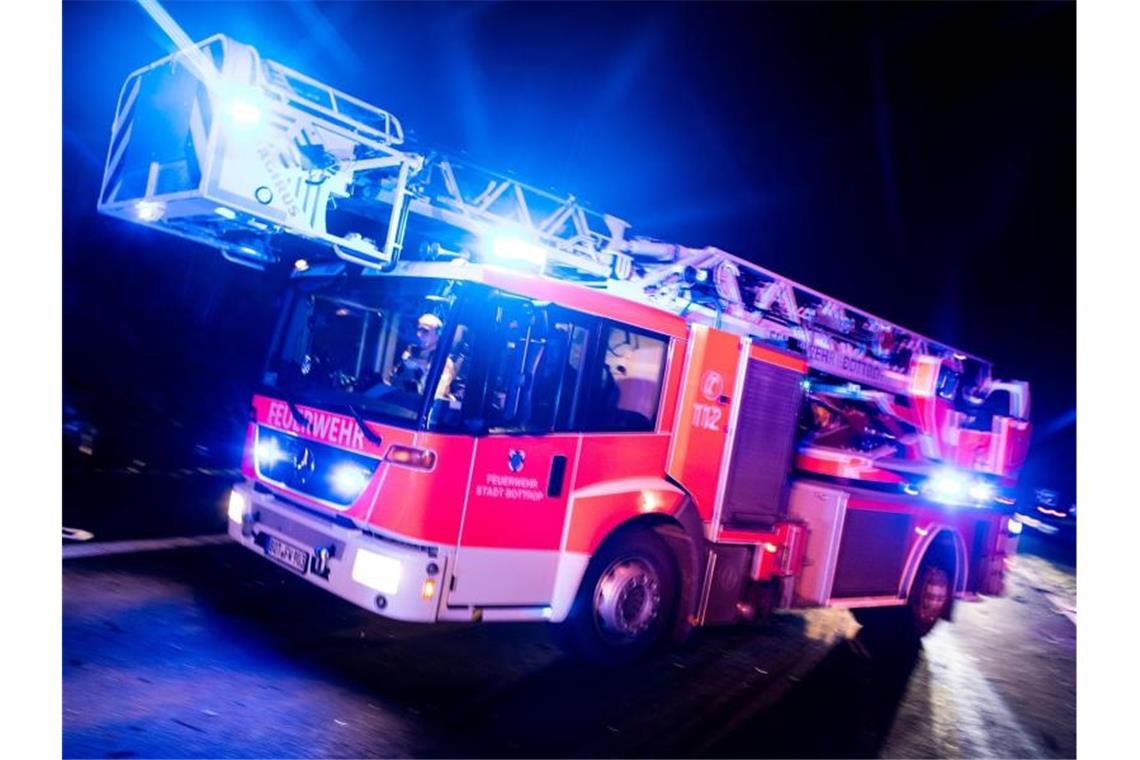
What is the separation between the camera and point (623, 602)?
4.93 metres

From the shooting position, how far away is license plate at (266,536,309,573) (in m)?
4.33

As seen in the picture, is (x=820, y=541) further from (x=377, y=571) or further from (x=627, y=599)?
(x=377, y=571)

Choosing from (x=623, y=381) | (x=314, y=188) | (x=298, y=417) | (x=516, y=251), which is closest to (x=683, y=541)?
(x=623, y=381)

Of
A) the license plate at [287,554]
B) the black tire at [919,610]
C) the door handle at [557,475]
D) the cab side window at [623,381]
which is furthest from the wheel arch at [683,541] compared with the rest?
the black tire at [919,610]

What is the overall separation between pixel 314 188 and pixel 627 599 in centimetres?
335

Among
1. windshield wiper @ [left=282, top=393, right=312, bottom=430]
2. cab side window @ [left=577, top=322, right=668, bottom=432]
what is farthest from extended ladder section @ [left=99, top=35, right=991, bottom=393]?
windshield wiper @ [left=282, top=393, right=312, bottom=430]

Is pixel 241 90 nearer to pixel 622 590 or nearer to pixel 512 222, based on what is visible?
pixel 512 222

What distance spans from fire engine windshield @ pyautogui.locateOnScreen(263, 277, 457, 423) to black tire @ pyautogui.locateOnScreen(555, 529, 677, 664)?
5.66 ft

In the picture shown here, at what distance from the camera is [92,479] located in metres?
7.77

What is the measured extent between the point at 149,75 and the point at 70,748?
12.2ft

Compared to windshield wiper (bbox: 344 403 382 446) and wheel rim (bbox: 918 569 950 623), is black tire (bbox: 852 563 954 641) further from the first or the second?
windshield wiper (bbox: 344 403 382 446)

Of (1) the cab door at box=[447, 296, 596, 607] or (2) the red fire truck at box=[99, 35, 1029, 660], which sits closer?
(2) the red fire truck at box=[99, 35, 1029, 660]

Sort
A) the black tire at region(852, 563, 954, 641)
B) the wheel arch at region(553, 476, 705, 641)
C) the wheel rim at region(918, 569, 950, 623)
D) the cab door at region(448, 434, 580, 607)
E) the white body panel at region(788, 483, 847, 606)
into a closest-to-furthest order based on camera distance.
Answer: the cab door at region(448, 434, 580, 607)
the wheel arch at region(553, 476, 705, 641)
the white body panel at region(788, 483, 847, 606)
the black tire at region(852, 563, 954, 641)
the wheel rim at region(918, 569, 950, 623)
